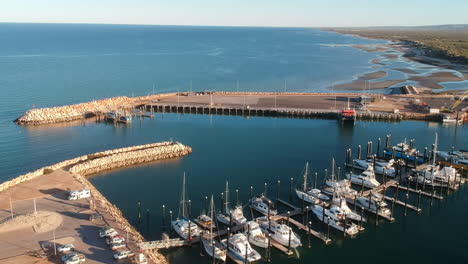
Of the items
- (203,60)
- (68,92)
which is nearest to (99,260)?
(68,92)

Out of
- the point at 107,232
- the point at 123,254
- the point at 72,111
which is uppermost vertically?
the point at 72,111

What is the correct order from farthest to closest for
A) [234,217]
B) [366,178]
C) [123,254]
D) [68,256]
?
1. [366,178]
2. [234,217]
3. [123,254]
4. [68,256]

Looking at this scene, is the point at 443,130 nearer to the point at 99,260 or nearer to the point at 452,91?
the point at 452,91

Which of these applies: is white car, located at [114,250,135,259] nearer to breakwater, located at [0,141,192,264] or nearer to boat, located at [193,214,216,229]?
breakwater, located at [0,141,192,264]

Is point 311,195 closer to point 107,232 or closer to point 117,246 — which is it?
point 117,246

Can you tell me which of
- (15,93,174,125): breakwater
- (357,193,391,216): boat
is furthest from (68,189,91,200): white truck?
(15,93,174,125): breakwater

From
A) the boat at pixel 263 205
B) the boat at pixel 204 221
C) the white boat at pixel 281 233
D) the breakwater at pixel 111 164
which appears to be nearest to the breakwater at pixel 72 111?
the breakwater at pixel 111 164

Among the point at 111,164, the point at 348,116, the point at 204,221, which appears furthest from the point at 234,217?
the point at 348,116
